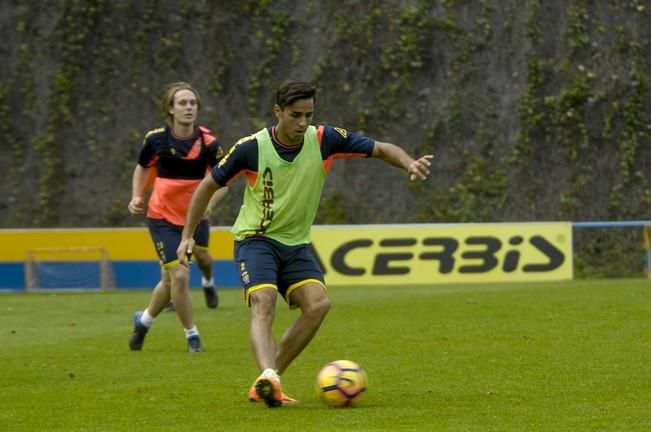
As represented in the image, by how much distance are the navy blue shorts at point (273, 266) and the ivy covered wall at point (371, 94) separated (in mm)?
16764

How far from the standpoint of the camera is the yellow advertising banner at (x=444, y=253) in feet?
67.9

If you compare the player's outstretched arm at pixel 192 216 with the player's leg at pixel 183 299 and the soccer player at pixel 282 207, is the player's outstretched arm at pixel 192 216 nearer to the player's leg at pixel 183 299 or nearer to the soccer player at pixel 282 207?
the soccer player at pixel 282 207

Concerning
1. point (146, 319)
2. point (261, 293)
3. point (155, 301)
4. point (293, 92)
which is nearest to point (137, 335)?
point (146, 319)

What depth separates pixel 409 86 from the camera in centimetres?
2523

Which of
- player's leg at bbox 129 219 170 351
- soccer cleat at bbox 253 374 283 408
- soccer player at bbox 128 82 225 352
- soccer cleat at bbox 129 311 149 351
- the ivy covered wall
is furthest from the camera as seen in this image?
the ivy covered wall

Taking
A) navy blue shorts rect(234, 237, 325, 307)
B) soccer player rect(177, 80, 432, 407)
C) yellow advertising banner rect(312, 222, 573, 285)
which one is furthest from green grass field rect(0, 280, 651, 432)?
yellow advertising banner rect(312, 222, 573, 285)

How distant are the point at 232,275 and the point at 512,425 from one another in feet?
47.8

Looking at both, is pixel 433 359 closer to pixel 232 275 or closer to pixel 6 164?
pixel 232 275

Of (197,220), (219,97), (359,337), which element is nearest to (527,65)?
(219,97)

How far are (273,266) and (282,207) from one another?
0.36m

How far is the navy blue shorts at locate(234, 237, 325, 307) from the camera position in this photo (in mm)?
8148

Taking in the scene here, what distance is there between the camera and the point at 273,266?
819 centimetres

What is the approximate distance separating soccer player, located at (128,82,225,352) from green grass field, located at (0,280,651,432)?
371 mm

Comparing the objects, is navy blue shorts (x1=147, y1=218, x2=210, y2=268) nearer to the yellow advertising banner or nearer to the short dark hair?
the short dark hair
